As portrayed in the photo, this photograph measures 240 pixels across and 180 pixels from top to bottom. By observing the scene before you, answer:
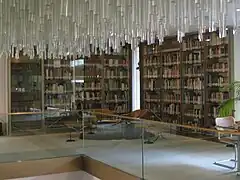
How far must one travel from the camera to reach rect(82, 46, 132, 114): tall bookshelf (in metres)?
10.2

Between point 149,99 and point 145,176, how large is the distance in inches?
198

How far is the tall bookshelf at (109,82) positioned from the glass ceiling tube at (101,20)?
4.85 meters

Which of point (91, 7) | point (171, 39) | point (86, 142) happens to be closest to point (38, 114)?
point (86, 142)

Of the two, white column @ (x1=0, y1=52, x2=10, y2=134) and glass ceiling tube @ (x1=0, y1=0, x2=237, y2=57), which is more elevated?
glass ceiling tube @ (x1=0, y1=0, x2=237, y2=57)

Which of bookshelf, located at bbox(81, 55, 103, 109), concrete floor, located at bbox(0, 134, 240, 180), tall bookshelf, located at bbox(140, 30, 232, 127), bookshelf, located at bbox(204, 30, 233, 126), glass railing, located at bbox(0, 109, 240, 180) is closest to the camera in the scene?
concrete floor, located at bbox(0, 134, 240, 180)

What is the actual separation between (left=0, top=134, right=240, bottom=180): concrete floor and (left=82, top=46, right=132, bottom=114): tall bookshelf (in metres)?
2.11

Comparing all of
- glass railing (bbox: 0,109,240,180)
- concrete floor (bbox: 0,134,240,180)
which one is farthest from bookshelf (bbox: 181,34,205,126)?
concrete floor (bbox: 0,134,240,180)

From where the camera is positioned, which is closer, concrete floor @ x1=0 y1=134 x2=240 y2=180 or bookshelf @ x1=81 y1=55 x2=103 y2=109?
concrete floor @ x1=0 y1=134 x2=240 y2=180

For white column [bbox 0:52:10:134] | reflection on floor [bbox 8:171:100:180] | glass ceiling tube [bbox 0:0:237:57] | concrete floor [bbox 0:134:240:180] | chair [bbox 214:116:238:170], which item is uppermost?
glass ceiling tube [bbox 0:0:237:57]

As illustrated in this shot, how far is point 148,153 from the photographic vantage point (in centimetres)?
621

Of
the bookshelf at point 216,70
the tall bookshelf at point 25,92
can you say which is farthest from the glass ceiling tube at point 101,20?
the tall bookshelf at point 25,92

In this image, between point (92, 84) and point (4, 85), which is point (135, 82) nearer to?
point (92, 84)

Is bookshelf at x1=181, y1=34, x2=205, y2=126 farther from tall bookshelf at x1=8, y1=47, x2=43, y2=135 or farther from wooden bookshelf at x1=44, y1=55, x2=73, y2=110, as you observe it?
tall bookshelf at x1=8, y1=47, x2=43, y2=135

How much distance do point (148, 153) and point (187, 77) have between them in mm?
3542
